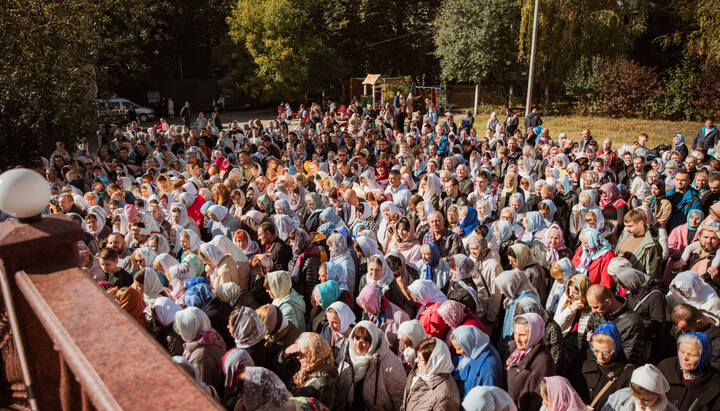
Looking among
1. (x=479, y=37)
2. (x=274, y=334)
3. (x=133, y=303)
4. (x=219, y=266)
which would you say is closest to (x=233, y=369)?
(x=274, y=334)

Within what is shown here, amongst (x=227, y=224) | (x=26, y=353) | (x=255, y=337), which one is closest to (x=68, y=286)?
(x=26, y=353)

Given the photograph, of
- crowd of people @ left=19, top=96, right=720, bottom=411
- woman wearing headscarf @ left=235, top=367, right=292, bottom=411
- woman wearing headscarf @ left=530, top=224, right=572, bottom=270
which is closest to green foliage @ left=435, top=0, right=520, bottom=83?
crowd of people @ left=19, top=96, right=720, bottom=411

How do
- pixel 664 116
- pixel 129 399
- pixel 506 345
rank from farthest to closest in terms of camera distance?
pixel 664 116
pixel 506 345
pixel 129 399

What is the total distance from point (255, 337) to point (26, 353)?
2.12 metres

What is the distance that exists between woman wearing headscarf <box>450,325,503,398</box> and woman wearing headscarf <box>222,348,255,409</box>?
158cm

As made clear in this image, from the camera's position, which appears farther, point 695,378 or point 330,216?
point 330,216

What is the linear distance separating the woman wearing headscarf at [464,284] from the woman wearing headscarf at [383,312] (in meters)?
0.57

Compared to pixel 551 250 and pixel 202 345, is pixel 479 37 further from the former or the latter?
pixel 202 345

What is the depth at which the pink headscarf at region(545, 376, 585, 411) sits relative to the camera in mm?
3270

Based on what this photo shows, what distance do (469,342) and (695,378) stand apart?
1.58m

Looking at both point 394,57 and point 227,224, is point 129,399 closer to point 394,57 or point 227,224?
point 227,224

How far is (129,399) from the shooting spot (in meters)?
1.29

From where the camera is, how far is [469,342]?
3.89m

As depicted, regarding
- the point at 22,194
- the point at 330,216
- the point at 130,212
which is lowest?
the point at 330,216
